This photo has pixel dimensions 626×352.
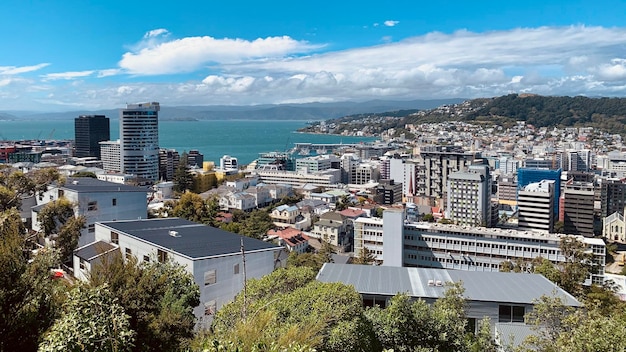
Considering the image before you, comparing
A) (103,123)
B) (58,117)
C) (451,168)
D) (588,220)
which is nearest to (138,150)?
(103,123)

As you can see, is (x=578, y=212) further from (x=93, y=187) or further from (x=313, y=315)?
(x=313, y=315)

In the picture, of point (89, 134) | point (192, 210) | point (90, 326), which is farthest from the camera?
point (89, 134)

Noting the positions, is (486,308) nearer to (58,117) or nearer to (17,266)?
(17,266)

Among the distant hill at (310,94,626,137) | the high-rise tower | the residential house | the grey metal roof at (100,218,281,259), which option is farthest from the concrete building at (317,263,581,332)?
the distant hill at (310,94,626,137)

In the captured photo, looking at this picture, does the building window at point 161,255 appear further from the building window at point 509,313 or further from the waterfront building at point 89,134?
the waterfront building at point 89,134

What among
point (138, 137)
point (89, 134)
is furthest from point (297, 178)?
point (89, 134)

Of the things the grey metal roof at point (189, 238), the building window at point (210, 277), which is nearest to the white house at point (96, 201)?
the grey metal roof at point (189, 238)
